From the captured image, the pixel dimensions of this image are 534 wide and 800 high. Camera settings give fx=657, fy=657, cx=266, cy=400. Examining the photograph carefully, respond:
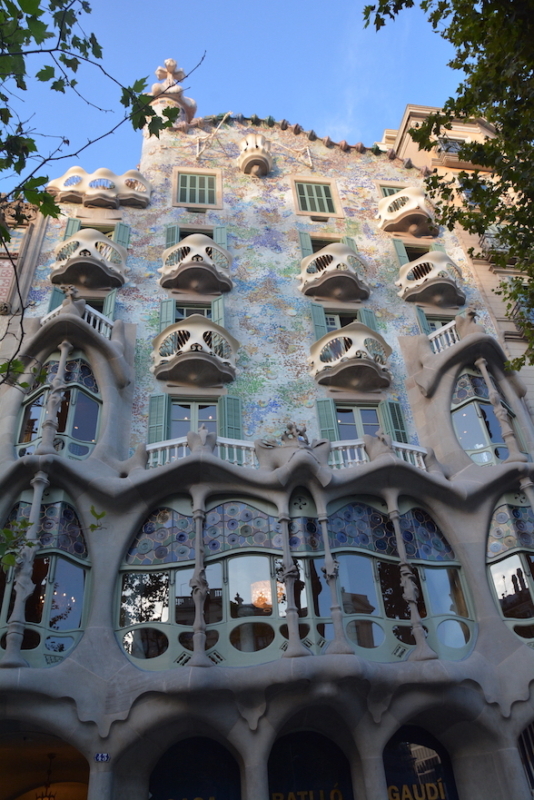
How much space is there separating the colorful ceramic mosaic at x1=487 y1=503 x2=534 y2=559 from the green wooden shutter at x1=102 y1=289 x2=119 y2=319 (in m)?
11.7

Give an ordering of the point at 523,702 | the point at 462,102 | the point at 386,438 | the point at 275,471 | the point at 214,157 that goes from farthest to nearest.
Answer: the point at 214,157 < the point at 386,438 < the point at 275,471 < the point at 523,702 < the point at 462,102

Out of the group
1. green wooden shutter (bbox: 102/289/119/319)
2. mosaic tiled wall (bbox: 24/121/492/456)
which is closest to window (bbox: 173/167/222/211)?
mosaic tiled wall (bbox: 24/121/492/456)

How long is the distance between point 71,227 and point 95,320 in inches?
202

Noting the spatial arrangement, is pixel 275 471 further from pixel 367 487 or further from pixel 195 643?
pixel 195 643

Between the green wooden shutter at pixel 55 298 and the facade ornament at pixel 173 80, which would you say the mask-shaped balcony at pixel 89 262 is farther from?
the facade ornament at pixel 173 80

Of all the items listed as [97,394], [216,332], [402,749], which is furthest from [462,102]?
[402,749]

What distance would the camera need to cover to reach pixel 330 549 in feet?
46.6

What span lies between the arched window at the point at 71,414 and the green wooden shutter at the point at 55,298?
291cm

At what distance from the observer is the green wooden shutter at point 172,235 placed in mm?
21641

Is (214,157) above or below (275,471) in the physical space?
above

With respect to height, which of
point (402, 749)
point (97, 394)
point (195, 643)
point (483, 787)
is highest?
point (97, 394)

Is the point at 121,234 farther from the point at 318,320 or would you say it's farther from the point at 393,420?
the point at 393,420

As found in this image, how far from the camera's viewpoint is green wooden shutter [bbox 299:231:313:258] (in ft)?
73.2

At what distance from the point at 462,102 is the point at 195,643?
449 inches
